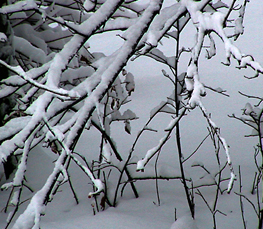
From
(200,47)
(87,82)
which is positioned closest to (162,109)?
(87,82)

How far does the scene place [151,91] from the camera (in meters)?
4.68

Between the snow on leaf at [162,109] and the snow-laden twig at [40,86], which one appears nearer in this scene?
the snow-laden twig at [40,86]

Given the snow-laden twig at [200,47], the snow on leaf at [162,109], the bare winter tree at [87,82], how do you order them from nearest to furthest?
the snow-laden twig at [200,47] → the bare winter tree at [87,82] → the snow on leaf at [162,109]

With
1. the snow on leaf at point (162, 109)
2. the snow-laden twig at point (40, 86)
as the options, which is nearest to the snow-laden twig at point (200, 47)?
the snow-laden twig at point (40, 86)

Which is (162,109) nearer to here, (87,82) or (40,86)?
(87,82)

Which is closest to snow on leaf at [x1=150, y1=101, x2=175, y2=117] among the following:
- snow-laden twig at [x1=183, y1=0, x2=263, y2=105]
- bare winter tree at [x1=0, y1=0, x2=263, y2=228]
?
bare winter tree at [x1=0, y1=0, x2=263, y2=228]

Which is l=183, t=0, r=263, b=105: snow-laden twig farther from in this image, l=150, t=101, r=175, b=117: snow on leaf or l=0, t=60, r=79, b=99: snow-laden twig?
l=150, t=101, r=175, b=117: snow on leaf

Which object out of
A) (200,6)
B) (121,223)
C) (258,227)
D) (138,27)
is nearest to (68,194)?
(121,223)

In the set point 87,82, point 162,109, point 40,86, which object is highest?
point 40,86

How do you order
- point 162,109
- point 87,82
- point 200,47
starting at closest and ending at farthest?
point 200,47 < point 87,82 < point 162,109

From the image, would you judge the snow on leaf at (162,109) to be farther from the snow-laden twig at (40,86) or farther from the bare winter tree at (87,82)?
the snow-laden twig at (40,86)

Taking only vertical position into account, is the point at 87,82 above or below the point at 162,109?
above

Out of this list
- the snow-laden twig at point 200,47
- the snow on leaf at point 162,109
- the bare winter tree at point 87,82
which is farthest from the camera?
the snow on leaf at point 162,109

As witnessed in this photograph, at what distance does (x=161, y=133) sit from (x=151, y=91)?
1480 millimetres
